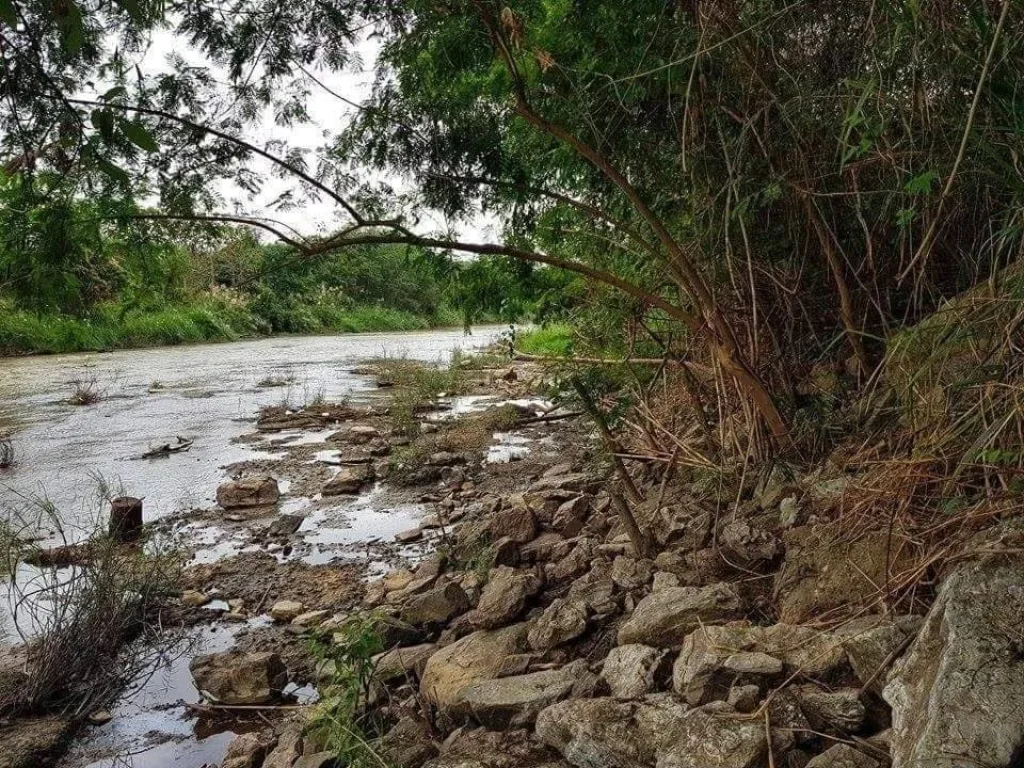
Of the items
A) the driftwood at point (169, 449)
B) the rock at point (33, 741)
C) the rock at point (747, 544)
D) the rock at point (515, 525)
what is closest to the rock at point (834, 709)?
the rock at point (747, 544)

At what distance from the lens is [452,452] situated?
21.1 ft

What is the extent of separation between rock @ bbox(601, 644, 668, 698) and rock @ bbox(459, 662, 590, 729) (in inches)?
3.7

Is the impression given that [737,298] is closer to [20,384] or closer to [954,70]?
[954,70]

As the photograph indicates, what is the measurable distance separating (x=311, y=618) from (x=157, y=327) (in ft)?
56.2

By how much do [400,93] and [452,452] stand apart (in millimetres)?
3773

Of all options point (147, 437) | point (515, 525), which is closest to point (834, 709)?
point (515, 525)

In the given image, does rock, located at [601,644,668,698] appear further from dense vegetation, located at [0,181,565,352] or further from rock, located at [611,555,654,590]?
dense vegetation, located at [0,181,565,352]

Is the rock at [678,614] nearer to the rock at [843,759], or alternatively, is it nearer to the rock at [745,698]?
the rock at [745,698]

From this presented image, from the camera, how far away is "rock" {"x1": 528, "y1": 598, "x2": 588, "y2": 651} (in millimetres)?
2309

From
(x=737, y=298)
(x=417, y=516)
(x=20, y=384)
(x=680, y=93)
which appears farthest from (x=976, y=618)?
(x=20, y=384)

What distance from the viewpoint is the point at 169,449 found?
6887 mm

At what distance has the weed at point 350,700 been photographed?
77.6 inches

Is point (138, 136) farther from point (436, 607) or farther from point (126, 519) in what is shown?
point (126, 519)

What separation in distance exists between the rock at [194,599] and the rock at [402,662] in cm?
136
